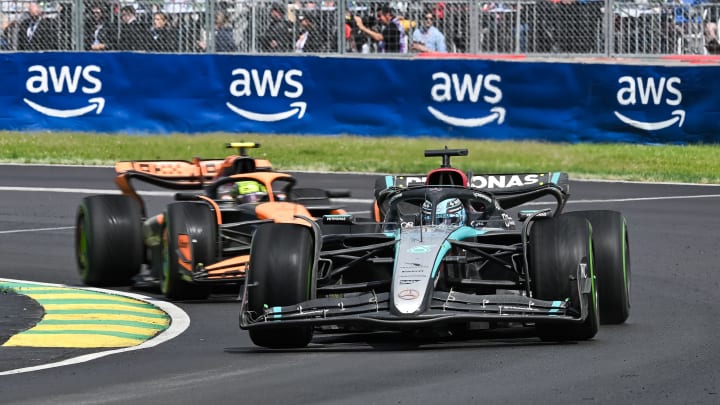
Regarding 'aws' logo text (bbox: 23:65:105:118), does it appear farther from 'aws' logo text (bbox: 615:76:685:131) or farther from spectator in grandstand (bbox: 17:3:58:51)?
'aws' logo text (bbox: 615:76:685:131)

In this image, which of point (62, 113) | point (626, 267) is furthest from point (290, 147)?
point (626, 267)

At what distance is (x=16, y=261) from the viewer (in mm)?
16031

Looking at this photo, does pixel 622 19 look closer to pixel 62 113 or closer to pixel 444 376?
pixel 62 113

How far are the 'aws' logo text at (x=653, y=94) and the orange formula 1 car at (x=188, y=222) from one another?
38.0ft

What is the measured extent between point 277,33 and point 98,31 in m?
3.25

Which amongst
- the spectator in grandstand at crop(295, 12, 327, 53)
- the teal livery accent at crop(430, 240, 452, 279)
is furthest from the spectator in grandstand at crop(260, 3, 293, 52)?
the teal livery accent at crop(430, 240, 452, 279)

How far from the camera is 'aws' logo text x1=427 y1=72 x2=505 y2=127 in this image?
26328 mm

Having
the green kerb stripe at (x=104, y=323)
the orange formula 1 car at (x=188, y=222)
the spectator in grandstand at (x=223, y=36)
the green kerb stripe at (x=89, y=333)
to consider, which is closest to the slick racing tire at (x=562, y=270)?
the green kerb stripe at (x=89, y=333)

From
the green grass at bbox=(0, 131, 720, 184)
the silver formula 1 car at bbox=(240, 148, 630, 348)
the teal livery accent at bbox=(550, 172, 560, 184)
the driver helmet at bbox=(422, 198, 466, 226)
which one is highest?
the teal livery accent at bbox=(550, 172, 560, 184)

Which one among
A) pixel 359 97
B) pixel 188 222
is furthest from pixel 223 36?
pixel 188 222

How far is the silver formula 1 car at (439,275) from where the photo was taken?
973cm

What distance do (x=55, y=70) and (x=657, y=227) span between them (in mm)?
13338

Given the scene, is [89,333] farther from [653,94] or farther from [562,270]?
[653,94]

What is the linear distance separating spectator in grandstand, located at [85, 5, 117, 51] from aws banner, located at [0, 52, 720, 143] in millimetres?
329
